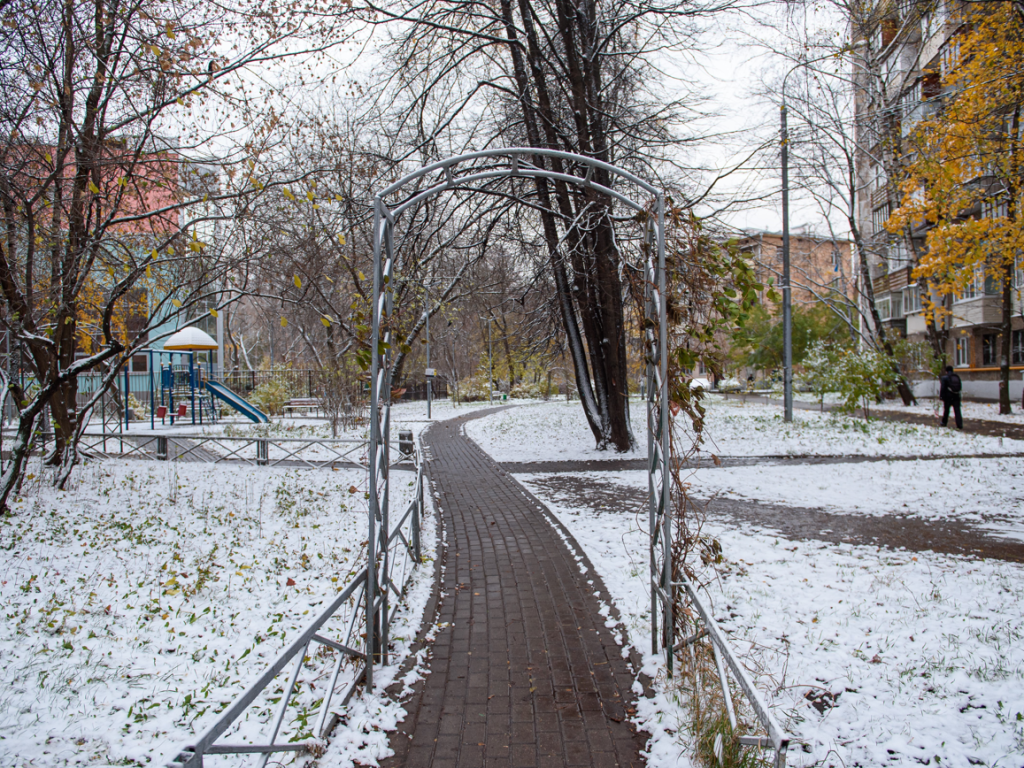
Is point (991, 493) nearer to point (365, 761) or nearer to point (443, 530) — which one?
point (443, 530)

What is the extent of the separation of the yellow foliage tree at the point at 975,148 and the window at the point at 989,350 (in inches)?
561

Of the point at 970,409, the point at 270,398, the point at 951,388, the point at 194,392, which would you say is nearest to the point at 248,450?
the point at 194,392

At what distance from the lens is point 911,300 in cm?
3219

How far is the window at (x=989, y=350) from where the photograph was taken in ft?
89.0

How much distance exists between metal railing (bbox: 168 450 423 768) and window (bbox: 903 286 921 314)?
111 ft

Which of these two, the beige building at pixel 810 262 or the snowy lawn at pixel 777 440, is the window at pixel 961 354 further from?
the snowy lawn at pixel 777 440

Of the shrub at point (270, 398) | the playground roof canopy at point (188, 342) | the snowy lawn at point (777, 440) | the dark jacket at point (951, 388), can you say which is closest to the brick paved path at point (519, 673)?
the snowy lawn at point (777, 440)

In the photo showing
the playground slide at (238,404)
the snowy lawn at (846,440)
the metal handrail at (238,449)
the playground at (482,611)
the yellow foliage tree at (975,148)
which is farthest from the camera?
the playground slide at (238,404)

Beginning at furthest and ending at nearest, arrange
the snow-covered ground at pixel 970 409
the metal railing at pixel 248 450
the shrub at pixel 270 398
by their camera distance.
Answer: the shrub at pixel 270 398 < the snow-covered ground at pixel 970 409 < the metal railing at pixel 248 450

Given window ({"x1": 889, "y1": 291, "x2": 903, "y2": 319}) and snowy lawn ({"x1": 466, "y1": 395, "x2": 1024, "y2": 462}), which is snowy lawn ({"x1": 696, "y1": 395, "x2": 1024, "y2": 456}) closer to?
snowy lawn ({"x1": 466, "y1": 395, "x2": 1024, "y2": 462})

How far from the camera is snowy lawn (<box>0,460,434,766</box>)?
309 centimetres

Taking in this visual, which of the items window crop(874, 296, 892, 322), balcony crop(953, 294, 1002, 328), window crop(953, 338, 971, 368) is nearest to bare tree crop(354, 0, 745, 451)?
balcony crop(953, 294, 1002, 328)

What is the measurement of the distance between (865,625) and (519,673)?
239 centimetres

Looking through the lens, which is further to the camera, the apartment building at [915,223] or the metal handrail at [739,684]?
the apartment building at [915,223]
